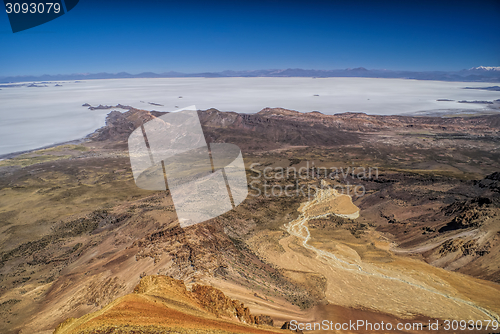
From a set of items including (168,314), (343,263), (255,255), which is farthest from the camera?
(255,255)

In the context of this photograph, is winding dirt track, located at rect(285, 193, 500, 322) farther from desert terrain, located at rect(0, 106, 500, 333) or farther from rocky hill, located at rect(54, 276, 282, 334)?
rocky hill, located at rect(54, 276, 282, 334)

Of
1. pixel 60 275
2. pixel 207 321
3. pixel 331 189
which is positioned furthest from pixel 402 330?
pixel 331 189

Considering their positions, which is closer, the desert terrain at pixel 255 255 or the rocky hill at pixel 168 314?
the rocky hill at pixel 168 314

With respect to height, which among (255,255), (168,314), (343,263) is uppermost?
(168,314)

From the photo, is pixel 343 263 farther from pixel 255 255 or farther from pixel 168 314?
pixel 168 314

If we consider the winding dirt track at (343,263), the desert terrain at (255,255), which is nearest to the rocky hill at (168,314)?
the desert terrain at (255,255)

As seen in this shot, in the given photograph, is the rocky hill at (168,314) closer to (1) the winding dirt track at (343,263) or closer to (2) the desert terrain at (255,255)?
(2) the desert terrain at (255,255)

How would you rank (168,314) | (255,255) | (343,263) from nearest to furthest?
(168,314)
(343,263)
(255,255)

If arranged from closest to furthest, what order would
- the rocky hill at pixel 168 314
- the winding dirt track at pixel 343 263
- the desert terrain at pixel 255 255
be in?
the rocky hill at pixel 168 314, the desert terrain at pixel 255 255, the winding dirt track at pixel 343 263

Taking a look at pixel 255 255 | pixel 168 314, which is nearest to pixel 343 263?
pixel 255 255

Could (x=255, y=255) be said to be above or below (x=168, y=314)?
below
